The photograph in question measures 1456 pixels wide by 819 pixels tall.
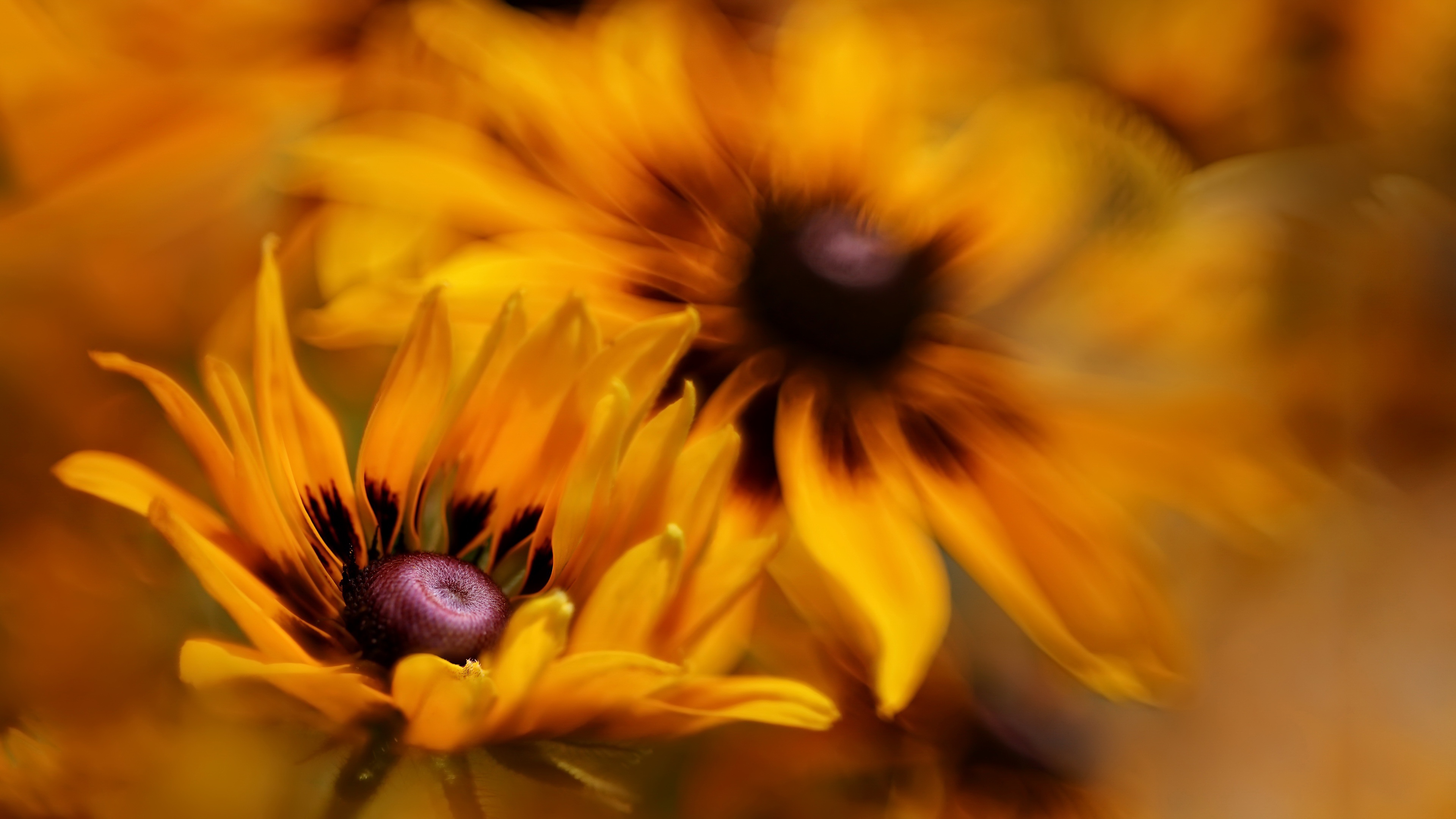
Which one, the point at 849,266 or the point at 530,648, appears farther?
the point at 849,266

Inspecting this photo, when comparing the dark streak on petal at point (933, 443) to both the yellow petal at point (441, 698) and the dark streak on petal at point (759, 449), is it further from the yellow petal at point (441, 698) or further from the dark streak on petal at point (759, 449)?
the yellow petal at point (441, 698)

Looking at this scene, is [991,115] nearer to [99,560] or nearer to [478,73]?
[478,73]

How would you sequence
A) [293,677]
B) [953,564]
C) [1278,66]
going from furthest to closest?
[1278,66]
[953,564]
[293,677]

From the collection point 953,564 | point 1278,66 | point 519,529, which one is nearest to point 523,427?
point 519,529

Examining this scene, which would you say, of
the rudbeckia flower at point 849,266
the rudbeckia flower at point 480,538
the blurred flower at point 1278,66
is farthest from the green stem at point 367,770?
the blurred flower at point 1278,66

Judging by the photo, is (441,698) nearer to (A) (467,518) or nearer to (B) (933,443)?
(A) (467,518)

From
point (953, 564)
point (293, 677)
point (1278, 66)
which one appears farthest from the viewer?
point (1278, 66)
